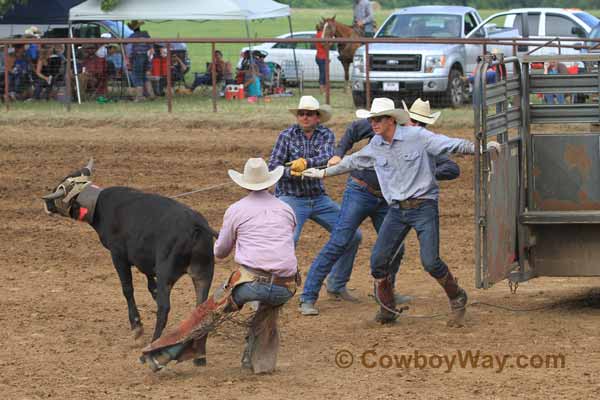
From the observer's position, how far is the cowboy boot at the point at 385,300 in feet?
28.6

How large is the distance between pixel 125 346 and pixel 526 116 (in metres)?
3.49

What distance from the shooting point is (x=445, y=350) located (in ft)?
26.2

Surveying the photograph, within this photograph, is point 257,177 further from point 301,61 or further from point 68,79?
point 301,61

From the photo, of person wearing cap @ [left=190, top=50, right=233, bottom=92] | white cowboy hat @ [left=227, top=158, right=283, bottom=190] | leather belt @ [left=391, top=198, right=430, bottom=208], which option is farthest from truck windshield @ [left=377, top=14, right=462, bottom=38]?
white cowboy hat @ [left=227, top=158, right=283, bottom=190]

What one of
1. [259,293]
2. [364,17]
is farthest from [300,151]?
[364,17]

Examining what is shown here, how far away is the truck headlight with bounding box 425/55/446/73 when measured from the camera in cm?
1972

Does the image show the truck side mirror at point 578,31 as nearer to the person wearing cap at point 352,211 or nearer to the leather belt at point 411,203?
the person wearing cap at point 352,211

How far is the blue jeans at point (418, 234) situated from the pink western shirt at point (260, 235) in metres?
1.32

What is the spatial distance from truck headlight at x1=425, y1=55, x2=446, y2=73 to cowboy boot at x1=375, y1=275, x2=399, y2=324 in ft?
37.3

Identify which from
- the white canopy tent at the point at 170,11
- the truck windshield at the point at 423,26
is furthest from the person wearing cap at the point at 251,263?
the white canopy tent at the point at 170,11

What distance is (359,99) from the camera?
64.1 ft

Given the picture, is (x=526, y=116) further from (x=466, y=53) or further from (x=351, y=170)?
(x=466, y=53)

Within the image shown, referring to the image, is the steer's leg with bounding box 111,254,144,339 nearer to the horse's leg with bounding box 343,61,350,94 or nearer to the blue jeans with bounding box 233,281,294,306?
the blue jeans with bounding box 233,281,294,306

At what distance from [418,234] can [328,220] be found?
126cm
